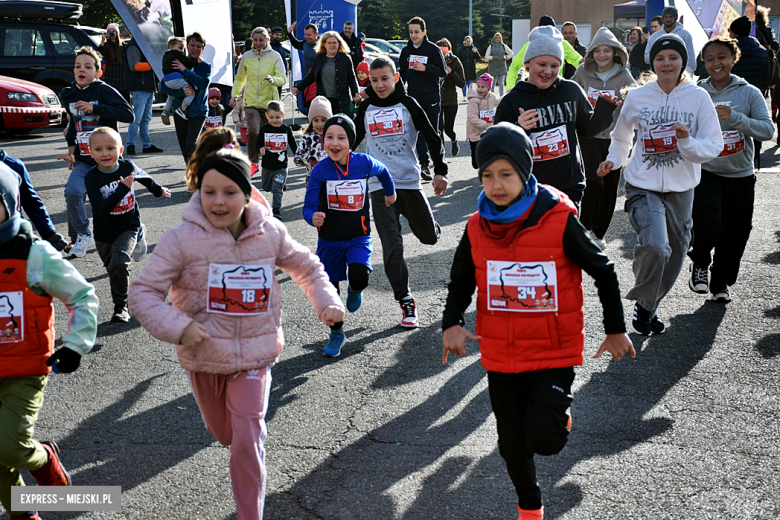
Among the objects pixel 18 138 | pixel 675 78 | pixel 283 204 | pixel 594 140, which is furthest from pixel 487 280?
pixel 18 138

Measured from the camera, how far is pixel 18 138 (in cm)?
1789

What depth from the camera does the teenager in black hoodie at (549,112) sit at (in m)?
5.43

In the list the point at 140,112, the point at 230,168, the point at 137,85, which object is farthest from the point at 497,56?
the point at 230,168

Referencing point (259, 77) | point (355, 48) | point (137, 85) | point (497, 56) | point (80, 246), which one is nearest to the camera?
point (80, 246)

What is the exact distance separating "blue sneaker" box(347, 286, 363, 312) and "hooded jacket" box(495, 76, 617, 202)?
1.60m

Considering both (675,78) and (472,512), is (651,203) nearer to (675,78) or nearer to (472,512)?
(675,78)

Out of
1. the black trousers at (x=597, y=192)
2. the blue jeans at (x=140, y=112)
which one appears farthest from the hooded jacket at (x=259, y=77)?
the black trousers at (x=597, y=192)

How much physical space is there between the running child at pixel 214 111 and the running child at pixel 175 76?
46cm

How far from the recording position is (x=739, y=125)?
6094 mm

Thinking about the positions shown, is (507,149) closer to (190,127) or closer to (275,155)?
(275,155)

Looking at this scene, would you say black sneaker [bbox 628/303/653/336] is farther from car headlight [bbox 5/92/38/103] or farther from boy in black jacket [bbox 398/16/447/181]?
car headlight [bbox 5/92/38/103]

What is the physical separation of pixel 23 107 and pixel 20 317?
15733mm

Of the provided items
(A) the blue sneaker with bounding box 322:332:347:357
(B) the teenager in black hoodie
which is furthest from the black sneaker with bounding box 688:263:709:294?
(A) the blue sneaker with bounding box 322:332:347:357

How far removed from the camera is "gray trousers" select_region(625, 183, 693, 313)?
543cm
